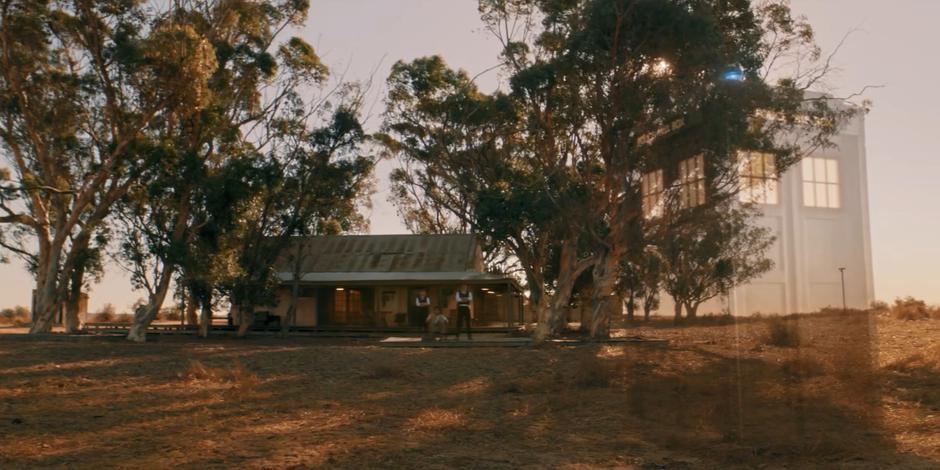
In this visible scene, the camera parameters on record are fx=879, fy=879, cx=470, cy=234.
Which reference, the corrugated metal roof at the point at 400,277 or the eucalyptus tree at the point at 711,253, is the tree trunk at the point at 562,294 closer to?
the eucalyptus tree at the point at 711,253

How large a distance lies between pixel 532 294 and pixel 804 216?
19392 millimetres

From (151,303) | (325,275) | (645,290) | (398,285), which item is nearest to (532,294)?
(398,285)

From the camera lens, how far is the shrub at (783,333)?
2420cm

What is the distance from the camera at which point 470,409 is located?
1381 cm

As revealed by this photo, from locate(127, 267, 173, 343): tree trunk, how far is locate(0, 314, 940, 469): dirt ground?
502 centimetres

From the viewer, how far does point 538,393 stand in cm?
1560

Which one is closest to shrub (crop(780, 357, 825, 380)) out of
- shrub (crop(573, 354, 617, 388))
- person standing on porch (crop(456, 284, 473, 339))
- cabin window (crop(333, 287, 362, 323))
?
shrub (crop(573, 354, 617, 388))

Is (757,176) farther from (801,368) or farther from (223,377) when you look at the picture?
(223,377)

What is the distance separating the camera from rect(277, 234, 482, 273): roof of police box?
1453 inches

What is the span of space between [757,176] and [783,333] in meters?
4.98

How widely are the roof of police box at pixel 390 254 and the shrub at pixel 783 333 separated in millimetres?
14430

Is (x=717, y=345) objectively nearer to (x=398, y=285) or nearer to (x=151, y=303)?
(x=398, y=285)

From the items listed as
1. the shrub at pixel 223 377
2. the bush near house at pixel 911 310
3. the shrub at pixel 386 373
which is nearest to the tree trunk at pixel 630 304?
the bush near house at pixel 911 310

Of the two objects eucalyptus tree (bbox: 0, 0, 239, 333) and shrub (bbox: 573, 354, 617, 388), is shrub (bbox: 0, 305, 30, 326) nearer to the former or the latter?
eucalyptus tree (bbox: 0, 0, 239, 333)
